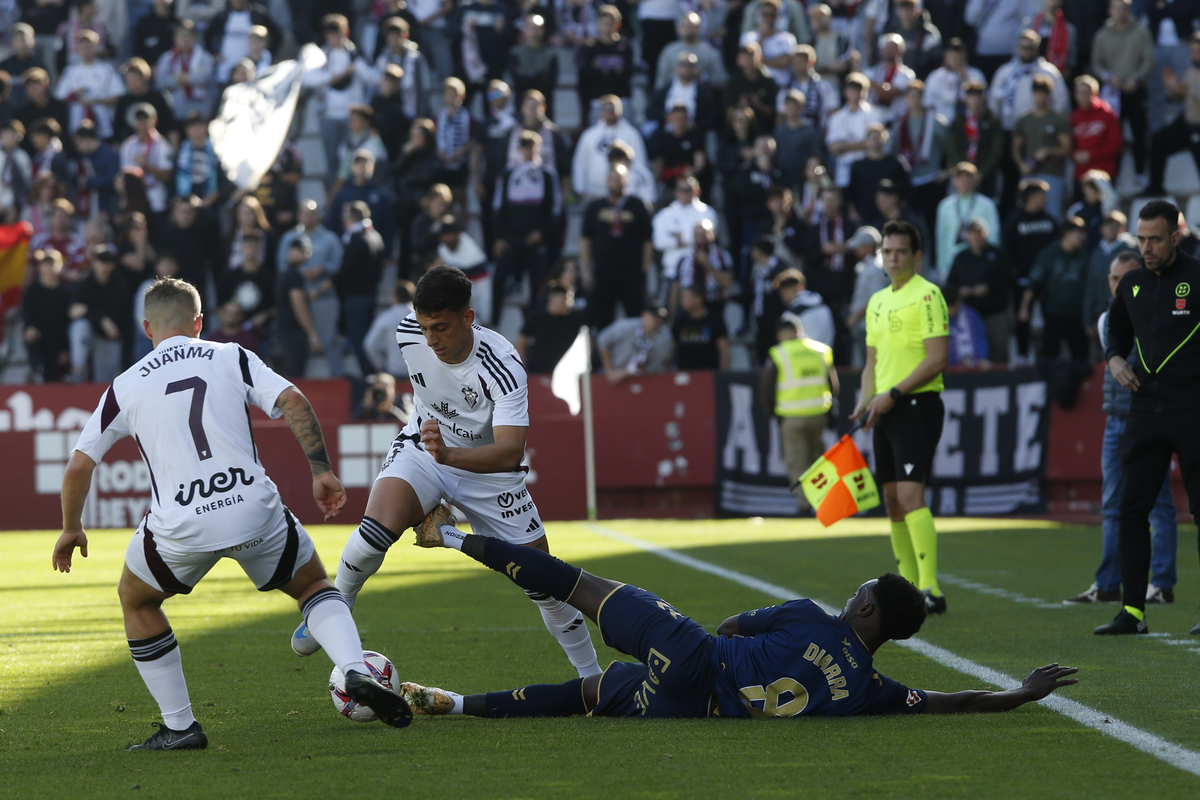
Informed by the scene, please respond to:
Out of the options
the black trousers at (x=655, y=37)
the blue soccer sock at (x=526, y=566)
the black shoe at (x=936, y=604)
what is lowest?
the black shoe at (x=936, y=604)

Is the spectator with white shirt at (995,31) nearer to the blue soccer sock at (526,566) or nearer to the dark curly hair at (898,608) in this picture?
the dark curly hair at (898,608)

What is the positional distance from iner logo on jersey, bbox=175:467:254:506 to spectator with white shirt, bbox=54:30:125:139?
15721 millimetres

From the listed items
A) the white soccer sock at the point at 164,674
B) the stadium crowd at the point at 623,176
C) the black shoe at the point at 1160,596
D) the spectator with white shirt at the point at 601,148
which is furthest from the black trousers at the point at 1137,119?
the white soccer sock at the point at 164,674

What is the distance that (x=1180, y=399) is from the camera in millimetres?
7188

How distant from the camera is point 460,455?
18.7 ft

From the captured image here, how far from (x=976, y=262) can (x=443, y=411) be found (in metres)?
10.9

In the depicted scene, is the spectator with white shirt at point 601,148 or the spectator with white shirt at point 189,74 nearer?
the spectator with white shirt at point 601,148

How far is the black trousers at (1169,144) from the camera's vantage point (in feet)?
57.2

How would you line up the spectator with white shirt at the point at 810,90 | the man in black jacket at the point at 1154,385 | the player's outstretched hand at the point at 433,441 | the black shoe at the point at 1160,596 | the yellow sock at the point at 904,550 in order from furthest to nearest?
the spectator with white shirt at the point at 810,90, the black shoe at the point at 1160,596, the yellow sock at the point at 904,550, the man in black jacket at the point at 1154,385, the player's outstretched hand at the point at 433,441

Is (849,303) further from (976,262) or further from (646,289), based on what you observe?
(646,289)

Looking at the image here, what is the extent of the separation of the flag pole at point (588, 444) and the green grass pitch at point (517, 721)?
529 centimetres

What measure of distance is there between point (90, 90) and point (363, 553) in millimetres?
15486

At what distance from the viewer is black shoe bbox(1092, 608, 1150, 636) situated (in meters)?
7.39

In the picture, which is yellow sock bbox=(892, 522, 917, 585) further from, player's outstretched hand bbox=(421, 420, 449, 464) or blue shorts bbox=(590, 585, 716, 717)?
player's outstretched hand bbox=(421, 420, 449, 464)
